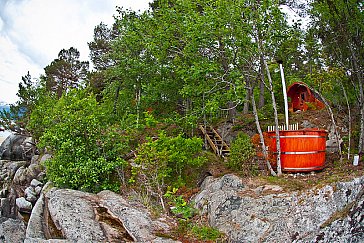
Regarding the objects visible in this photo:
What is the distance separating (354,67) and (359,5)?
5.48 ft

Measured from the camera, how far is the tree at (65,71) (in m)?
24.1

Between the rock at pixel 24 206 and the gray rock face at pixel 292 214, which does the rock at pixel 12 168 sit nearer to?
the rock at pixel 24 206

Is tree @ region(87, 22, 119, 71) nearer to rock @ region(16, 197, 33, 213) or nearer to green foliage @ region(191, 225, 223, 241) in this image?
rock @ region(16, 197, 33, 213)

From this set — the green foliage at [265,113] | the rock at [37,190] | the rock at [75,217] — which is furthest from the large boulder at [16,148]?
the green foliage at [265,113]

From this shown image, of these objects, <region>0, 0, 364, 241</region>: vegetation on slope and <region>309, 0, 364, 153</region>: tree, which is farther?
<region>309, 0, 364, 153</region>: tree

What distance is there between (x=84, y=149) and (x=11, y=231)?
332 cm

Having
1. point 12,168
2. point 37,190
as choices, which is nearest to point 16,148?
point 12,168

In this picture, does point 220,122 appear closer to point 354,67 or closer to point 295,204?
point 354,67

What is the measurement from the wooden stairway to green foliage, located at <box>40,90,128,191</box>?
118 inches

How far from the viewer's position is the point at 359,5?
844 cm

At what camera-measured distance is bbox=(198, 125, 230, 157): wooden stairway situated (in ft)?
34.7

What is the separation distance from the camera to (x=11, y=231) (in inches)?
365

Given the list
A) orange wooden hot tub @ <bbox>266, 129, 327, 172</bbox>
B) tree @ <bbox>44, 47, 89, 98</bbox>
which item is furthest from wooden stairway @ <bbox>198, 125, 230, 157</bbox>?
tree @ <bbox>44, 47, 89, 98</bbox>

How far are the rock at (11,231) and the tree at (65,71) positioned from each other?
14.9 metres
